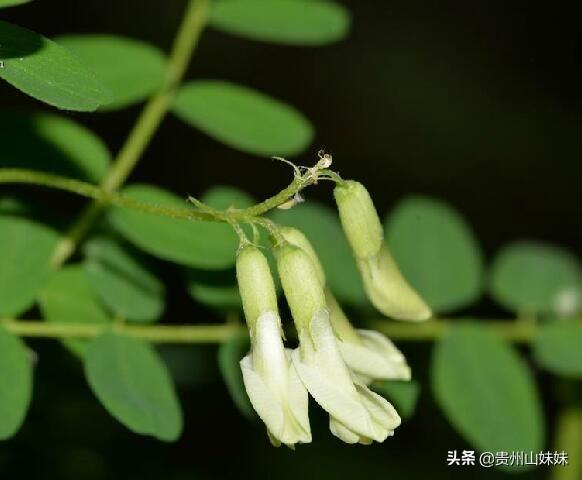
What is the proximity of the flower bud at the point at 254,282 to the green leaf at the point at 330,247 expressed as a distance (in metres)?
0.50

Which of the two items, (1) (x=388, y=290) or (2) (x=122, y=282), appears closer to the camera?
(1) (x=388, y=290)

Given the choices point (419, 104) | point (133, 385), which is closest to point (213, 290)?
point (133, 385)

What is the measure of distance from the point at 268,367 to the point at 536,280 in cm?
98

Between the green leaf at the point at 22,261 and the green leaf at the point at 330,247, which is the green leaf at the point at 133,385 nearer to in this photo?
the green leaf at the point at 22,261

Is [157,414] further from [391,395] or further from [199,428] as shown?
[199,428]

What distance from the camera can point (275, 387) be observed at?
1337mm

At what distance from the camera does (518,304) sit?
2.13 metres

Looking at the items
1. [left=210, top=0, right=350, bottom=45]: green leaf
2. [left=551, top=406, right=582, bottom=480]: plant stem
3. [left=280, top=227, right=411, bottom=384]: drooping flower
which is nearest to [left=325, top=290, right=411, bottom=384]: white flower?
[left=280, top=227, right=411, bottom=384]: drooping flower

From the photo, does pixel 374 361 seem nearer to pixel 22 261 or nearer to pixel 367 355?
pixel 367 355

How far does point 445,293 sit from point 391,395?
357mm

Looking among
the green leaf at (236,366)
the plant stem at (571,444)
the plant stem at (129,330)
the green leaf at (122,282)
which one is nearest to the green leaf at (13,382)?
the plant stem at (129,330)

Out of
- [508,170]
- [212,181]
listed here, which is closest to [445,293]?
[212,181]

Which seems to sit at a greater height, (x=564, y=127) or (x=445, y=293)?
(x=564, y=127)

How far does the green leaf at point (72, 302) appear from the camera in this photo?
1.61 metres
